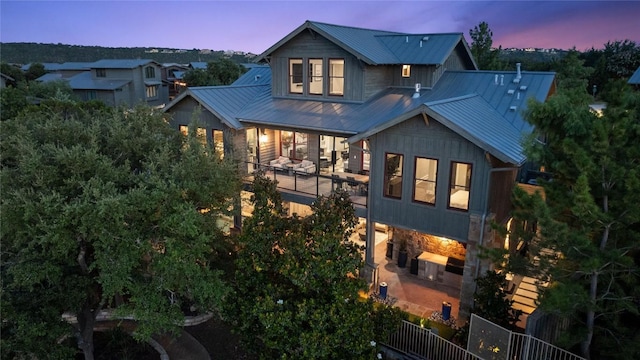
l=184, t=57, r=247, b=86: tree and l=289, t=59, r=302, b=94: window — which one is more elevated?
l=184, t=57, r=247, b=86: tree

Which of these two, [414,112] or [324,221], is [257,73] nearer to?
[414,112]

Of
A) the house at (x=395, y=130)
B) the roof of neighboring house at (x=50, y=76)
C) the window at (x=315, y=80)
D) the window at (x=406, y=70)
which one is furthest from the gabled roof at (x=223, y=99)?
the roof of neighboring house at (x=50, y=76)

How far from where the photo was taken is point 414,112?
13734mm

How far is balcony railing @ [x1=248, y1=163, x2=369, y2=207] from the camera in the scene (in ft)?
54.5

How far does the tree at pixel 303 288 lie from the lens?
376 inches

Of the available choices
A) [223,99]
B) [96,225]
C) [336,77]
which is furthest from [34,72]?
[96,225]

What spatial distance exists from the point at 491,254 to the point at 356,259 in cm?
322

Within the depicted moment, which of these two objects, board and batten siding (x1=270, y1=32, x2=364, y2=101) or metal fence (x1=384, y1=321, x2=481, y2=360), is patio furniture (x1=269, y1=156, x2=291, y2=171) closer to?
board and batten siding (x1=270, y1=32, x2=364, y2=101)

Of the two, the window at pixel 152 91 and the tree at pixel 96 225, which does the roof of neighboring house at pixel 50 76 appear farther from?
the tree at pixel 96 225

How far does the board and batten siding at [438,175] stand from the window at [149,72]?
5656 cm

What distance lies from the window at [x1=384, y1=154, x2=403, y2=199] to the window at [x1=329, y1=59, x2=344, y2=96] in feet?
19.4

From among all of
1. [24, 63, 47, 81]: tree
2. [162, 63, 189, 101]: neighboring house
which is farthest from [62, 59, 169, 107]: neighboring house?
[24, 63, 47, 81]: tree

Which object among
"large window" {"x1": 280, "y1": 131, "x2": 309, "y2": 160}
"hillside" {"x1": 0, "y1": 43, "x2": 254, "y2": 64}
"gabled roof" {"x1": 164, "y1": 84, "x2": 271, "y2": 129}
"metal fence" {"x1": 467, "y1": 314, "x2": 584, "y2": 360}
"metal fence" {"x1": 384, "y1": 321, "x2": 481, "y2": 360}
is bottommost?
"metal fence" {"x1": 384, "y1": 321, "x2": 481, "y2": 360}

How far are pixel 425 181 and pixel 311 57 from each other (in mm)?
8854
